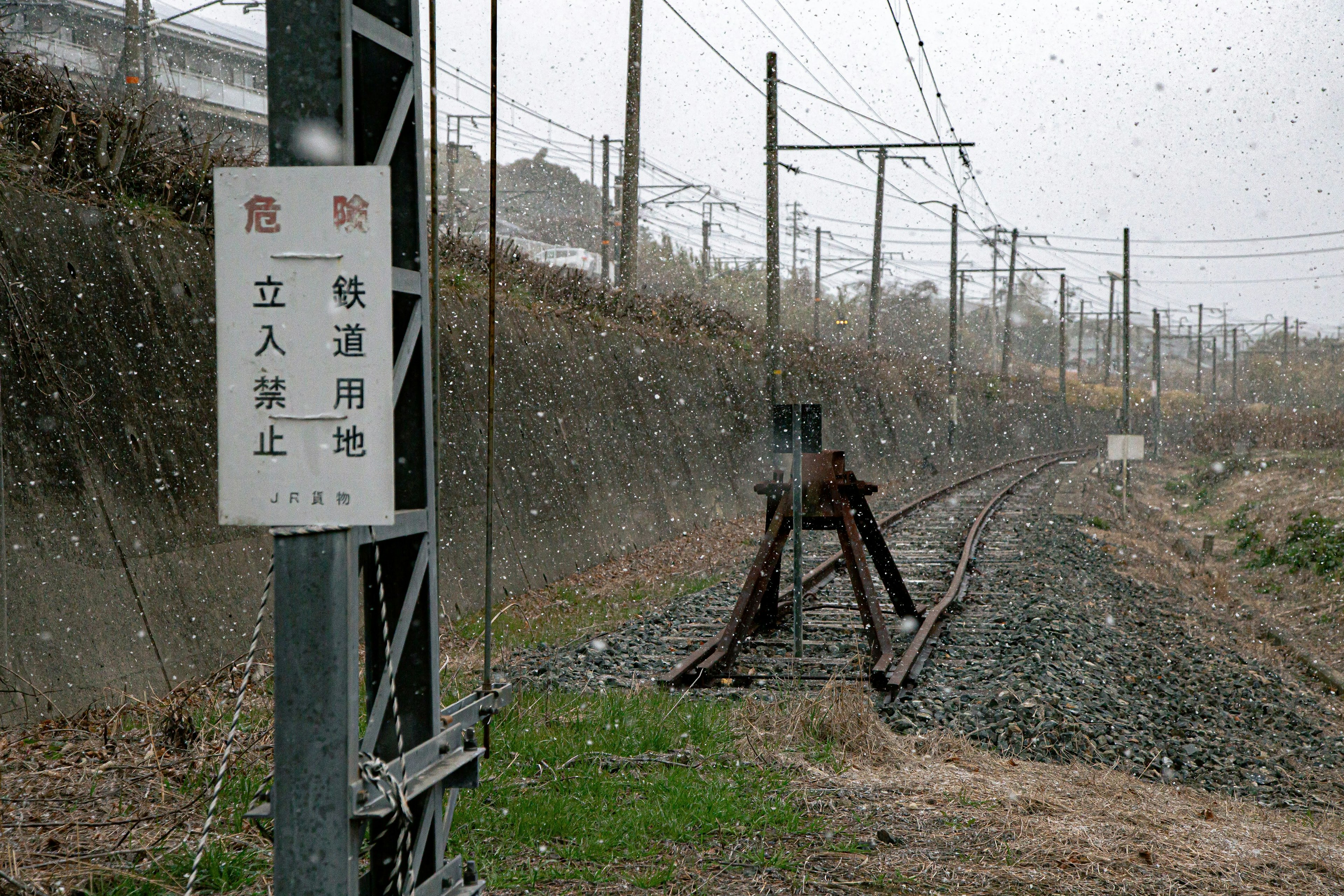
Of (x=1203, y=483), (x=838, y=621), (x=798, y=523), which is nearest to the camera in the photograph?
(x=798, y=523)

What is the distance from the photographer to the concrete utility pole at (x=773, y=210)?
62.8ft

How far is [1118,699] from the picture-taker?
30.9ft

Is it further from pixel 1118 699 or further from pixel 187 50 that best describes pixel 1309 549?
pixel 187 50

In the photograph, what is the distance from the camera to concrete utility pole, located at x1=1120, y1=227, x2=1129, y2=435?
28578mm

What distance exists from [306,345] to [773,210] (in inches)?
744

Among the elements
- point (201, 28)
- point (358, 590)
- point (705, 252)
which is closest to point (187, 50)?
point (201, 28)

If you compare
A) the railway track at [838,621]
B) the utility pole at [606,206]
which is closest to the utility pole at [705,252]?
the utility pole at [606,206]

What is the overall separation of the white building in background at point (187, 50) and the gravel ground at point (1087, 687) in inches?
786

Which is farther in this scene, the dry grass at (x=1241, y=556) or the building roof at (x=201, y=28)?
the building roof at (x=201, y=28)

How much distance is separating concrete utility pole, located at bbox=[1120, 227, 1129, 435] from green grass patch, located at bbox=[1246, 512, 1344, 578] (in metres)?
7.74

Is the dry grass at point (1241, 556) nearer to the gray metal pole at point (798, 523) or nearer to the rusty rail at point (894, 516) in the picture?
the rusty rail at point (894, 516)

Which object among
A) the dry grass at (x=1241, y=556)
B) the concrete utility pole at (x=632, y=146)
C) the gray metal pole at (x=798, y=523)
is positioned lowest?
the dry grass at (x=1241, y=556)

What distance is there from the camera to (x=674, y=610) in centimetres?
1227

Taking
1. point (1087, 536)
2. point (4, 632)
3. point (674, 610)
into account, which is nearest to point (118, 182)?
point (4, 632)
